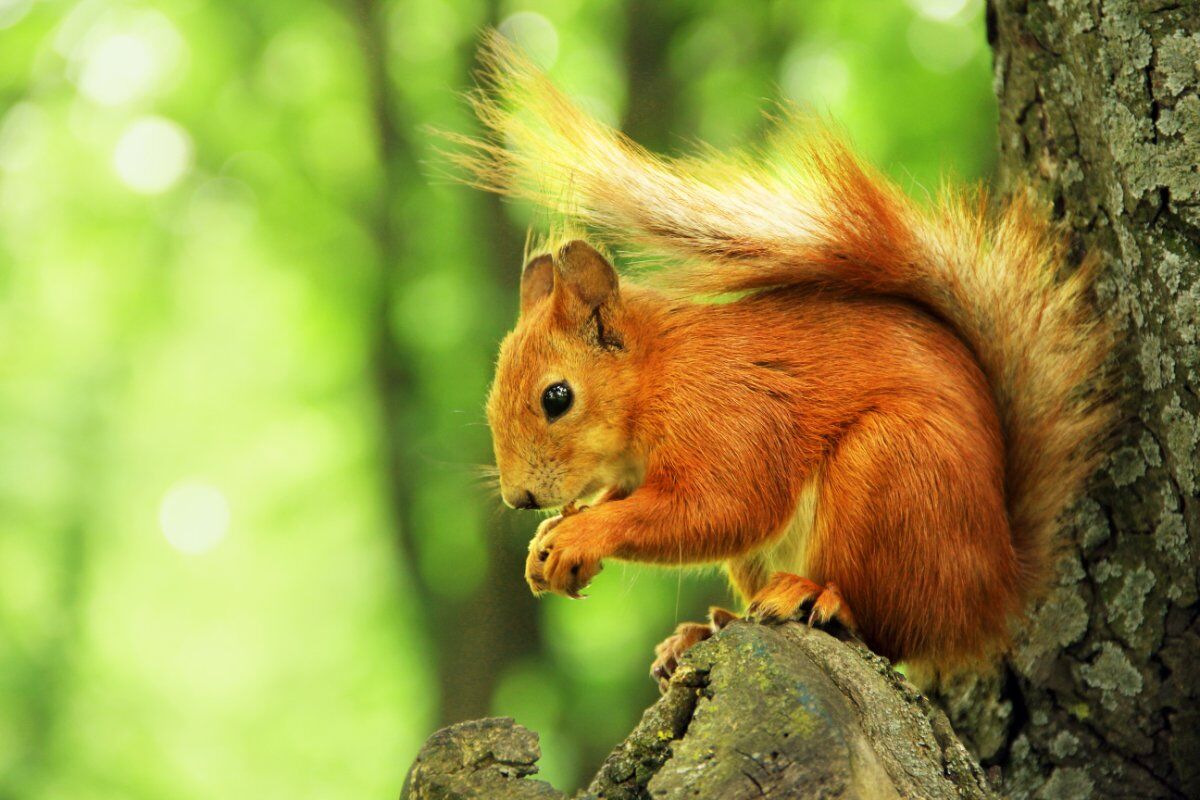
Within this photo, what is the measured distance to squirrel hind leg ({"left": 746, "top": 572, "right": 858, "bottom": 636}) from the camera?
4.47 feet

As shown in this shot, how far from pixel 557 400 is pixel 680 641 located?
390mm

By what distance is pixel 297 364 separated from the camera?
21.4ft

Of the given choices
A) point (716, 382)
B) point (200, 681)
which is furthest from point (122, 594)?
point (716, 382)

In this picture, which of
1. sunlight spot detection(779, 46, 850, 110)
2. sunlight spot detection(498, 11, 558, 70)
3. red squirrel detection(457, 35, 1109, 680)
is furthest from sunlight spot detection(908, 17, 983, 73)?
red squirrel detection(457, 35, 1109, 680)

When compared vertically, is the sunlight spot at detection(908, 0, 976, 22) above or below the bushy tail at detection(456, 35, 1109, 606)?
above

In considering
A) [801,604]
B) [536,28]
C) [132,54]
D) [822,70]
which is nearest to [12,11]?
[132,54]

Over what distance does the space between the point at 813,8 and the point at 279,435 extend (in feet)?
13.3

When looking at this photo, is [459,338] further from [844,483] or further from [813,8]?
[844,483]

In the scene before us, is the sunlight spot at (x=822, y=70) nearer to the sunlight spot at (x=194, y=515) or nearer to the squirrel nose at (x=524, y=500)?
the squirrel nose at (x=524, y=500)

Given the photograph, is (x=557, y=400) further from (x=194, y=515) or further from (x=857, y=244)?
(x=194, y=515)

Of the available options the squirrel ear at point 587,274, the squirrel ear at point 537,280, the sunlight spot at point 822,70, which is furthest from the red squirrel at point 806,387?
the sunlight spot at point 822,70

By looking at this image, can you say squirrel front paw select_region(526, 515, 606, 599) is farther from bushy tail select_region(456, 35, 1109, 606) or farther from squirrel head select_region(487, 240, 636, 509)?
bushy tail select_region(456, 35, 1109, 606)

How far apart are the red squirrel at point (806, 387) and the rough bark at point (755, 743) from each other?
234 mm

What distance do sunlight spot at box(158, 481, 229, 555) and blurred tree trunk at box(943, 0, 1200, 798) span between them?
5880mm
